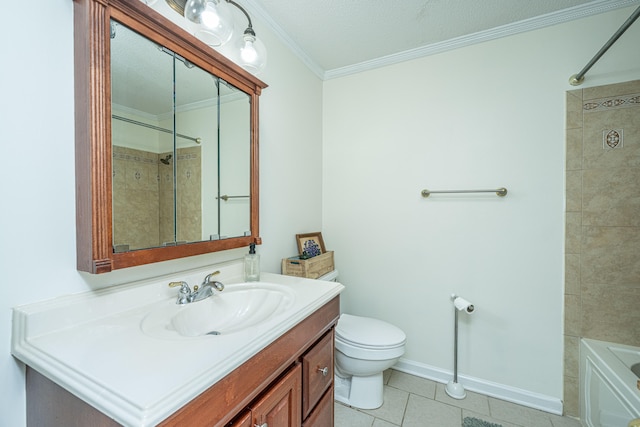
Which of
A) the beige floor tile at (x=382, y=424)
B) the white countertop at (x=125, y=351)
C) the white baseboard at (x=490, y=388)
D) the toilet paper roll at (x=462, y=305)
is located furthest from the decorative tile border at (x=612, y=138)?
the beige floor tile at (x=382, y=424)

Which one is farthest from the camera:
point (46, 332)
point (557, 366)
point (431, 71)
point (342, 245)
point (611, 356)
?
point (342, 245)

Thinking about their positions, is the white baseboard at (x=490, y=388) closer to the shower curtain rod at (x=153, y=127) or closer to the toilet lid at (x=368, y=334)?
the toilet lid at (x=368, y=334)

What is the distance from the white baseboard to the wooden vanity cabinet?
3.31ft

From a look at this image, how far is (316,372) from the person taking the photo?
106 cm

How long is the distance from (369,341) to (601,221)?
1462 mm

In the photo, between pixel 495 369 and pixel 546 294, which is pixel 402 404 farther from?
pixel 546 294

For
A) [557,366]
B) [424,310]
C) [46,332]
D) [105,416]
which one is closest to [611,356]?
[557,366]

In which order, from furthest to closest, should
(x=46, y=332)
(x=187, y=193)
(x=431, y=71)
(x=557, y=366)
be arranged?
(x=431, y=71)
(x=557, y=366)
(x=187, y=193)
(x=46, y=332)

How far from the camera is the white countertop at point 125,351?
0.49 metres

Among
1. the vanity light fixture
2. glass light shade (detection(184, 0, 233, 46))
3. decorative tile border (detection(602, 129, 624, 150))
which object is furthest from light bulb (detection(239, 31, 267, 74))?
decorative tile border (detection(602, 129, 624, 150))

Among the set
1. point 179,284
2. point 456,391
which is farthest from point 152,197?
point 456,391

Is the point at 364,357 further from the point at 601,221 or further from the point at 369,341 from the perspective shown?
the point at 601,221

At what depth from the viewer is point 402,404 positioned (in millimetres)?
1646

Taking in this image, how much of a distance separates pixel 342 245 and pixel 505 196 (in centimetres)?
117
